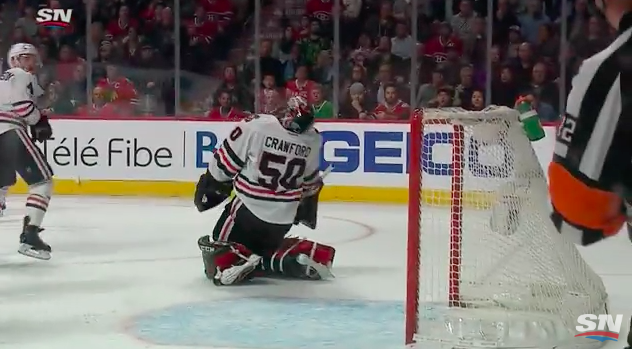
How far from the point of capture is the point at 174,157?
7.70 meters

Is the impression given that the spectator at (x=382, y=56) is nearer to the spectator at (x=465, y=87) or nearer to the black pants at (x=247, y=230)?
the spectator at (x=465, y=87)

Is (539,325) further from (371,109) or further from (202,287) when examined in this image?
(371,109)

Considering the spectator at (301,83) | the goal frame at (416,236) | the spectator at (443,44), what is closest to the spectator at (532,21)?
the spectator at (443,44)

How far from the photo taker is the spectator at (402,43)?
8328 mm

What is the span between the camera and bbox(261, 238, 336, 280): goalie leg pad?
4.05 m

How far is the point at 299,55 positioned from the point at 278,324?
5719mm

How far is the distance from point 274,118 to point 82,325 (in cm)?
119

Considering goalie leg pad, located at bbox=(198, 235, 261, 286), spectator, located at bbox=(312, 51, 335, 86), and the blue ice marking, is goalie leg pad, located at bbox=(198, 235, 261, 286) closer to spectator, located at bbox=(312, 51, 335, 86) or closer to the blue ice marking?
the blue ice marking

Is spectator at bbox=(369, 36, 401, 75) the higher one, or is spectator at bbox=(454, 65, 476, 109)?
spectator at bbox=(369, 36, 401, 75)

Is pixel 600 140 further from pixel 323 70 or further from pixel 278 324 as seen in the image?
pixel 323 70

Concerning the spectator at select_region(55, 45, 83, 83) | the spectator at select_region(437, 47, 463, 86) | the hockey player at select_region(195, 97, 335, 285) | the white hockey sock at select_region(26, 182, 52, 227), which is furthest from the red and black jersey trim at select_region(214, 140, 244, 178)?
the spectator at select_region(55, 45, 83, 83)

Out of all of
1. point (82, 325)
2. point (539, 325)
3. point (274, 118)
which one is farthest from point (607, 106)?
point (274, 118)

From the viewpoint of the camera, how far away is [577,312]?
2.95 m

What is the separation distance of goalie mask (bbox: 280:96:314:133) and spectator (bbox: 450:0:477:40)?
14.9 feet
